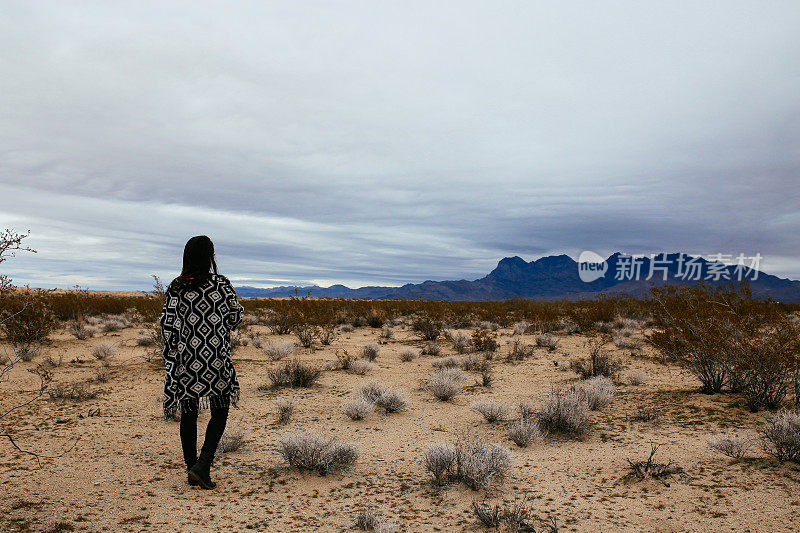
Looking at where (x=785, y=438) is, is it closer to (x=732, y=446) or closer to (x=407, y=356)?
(x=732, y=446)

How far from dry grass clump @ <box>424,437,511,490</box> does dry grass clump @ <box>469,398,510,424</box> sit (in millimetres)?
1887

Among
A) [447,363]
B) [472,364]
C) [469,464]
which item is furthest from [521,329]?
[469,464]

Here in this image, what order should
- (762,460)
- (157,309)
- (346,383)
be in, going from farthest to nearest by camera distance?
(157,309) < (346,383) < (762,460)

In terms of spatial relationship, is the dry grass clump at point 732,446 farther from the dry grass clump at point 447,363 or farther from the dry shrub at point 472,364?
the dry grass clump at point 447,363

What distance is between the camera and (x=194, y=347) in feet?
14.6

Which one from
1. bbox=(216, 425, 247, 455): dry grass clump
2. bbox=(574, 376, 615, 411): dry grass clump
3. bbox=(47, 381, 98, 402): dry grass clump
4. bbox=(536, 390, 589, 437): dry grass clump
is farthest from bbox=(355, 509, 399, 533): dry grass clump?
bbox=(47, 381, 98, 402): dry grass clump

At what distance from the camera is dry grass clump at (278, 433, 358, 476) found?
517cm

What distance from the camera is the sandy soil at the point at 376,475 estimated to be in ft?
13.1

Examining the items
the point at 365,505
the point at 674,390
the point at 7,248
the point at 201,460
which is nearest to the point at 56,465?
the point at 201,460

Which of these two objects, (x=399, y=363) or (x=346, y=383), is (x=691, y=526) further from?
(x=399, y=363)

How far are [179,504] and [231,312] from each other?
1.79 meters

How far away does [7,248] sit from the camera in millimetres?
3967

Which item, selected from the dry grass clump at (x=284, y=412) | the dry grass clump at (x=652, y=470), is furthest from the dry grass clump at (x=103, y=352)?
the dry grass clump at (x=652, y=470)

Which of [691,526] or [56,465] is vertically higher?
[691,526]
